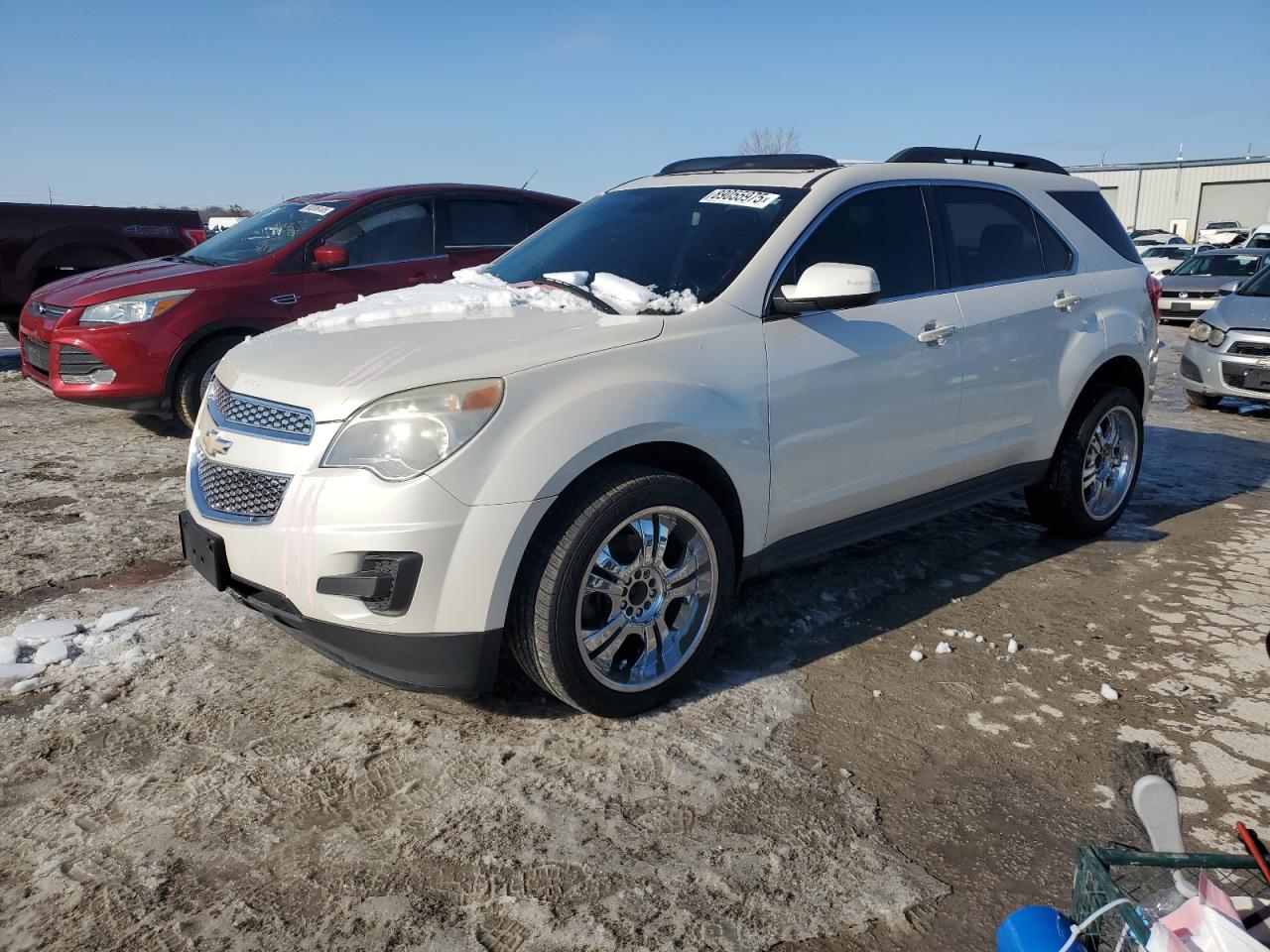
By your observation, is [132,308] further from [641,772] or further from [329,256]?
[641,772]

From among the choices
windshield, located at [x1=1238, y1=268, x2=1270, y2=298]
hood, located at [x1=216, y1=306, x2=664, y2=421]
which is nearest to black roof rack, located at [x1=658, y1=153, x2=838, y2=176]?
hood, located at [x1=216, y1=306, x2=664, y2=421]

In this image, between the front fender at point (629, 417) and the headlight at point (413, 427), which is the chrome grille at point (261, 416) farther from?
the front fender at point (629, 417)

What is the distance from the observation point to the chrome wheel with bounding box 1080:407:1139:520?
490cm

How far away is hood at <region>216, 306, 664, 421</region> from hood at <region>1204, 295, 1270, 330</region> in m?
7.71

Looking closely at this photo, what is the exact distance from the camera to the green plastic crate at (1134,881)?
1.61 m

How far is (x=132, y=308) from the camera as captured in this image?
6.35m

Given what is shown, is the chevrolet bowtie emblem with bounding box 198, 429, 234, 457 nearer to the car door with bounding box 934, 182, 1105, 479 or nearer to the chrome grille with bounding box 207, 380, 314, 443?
the chrome grille with bounding box 207, 380, 314, 443

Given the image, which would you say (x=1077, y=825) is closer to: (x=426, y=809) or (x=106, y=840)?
(x=426, y=809)

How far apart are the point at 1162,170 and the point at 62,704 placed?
63.5 m

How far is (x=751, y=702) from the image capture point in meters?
3.23

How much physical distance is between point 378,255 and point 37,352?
2466mm

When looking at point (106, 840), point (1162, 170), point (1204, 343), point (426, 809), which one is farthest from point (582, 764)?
point (1162, 170)

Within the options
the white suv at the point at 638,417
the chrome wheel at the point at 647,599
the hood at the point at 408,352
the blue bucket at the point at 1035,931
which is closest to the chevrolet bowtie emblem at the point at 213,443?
the white suv at the point at 638,417

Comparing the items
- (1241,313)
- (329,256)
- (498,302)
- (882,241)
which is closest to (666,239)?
(498,302)
